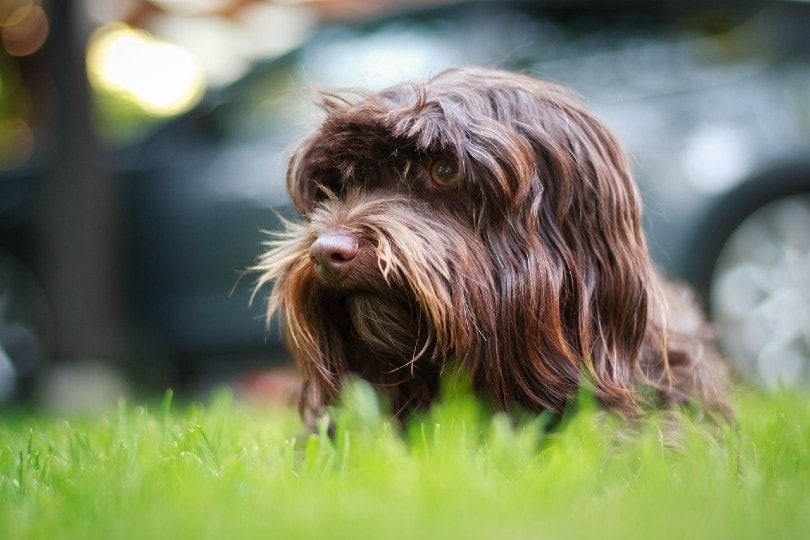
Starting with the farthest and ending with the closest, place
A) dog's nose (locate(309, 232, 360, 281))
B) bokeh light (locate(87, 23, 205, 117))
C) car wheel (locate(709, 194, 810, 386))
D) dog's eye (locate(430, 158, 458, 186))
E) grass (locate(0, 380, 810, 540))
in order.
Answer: bokeh light (locate(87, 23, 205, 117)) < car wheel (locate(709, 194, 810, 386)) < dog's eye (locate(430, 158, 458, 186)) < dog's nose (locate(309, 232, 360, 281)) < grass (locate(0, 380, 810, 540))

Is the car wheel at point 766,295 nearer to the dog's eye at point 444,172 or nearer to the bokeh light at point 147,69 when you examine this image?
the dog's eye at point 444,172

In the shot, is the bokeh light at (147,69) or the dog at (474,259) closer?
the dog at (474,259)

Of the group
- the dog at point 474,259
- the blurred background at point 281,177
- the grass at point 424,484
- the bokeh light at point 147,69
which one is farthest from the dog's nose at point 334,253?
the bokeh light at point 147,69

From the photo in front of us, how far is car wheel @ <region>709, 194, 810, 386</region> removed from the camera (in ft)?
16.4

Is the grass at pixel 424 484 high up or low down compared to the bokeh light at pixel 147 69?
down

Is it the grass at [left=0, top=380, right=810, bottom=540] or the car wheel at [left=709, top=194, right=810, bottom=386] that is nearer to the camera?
the grass at [left=0, top=380, right=810, bottom=540]

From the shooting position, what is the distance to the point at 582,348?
2.72 metres

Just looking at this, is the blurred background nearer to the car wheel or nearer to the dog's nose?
the car wheel

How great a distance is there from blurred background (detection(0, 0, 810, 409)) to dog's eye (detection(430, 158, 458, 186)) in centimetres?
162

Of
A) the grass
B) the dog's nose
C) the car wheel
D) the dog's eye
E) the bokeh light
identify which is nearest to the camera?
the grass

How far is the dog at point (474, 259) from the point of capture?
2.61 metres

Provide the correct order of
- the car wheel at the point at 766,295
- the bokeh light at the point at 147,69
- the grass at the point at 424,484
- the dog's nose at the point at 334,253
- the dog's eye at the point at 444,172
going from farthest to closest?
1. the bokeh light at the point at 147,69
2. the car wheel at the point at 766,295
3. the dog's eye at the point at 444,172
4. the dog's nose at the point at 334,253
5. the grass at the point at 424,484

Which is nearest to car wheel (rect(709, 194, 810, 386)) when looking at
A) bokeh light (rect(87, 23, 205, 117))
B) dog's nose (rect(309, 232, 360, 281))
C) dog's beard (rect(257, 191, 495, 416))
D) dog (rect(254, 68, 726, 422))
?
dog (rect(254, 68, 726, 422))

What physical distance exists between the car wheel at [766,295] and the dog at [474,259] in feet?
7.06
